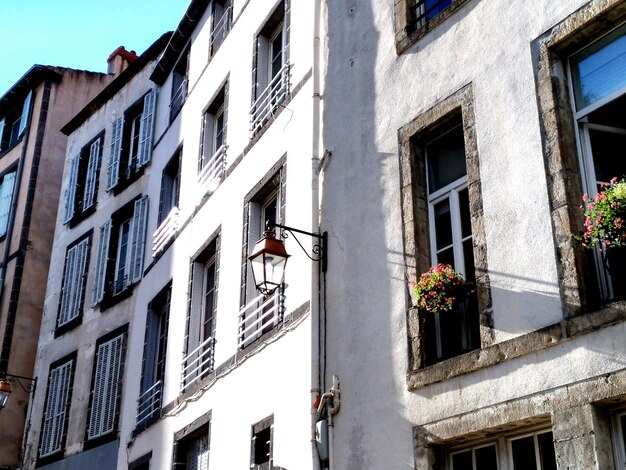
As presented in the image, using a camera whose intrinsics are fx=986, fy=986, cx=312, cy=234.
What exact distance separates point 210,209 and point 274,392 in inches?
145

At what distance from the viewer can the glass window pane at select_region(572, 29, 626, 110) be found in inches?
258

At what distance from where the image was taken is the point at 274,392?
367 inches

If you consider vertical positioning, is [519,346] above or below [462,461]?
above

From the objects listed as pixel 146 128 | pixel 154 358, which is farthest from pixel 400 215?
pixel 146 128

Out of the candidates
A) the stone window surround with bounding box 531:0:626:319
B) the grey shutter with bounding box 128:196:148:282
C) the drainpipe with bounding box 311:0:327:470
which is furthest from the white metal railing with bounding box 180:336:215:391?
the stone window surround with bounding box 531:0:626:319

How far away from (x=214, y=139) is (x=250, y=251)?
3.13 meters

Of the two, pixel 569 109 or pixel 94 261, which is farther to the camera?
pixel 94 261

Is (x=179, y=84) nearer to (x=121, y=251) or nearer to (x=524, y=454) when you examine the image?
(x=121, y=251)

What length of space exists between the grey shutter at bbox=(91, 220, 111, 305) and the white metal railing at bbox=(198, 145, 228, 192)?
4059 mm

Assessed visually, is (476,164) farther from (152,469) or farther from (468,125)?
(152,469)

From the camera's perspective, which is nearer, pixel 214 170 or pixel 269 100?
pixel 269 100

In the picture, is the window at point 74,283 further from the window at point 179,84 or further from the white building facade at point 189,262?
the window at point 179,84

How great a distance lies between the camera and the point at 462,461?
6930 millimetres

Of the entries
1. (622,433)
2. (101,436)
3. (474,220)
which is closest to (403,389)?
(474,220)
